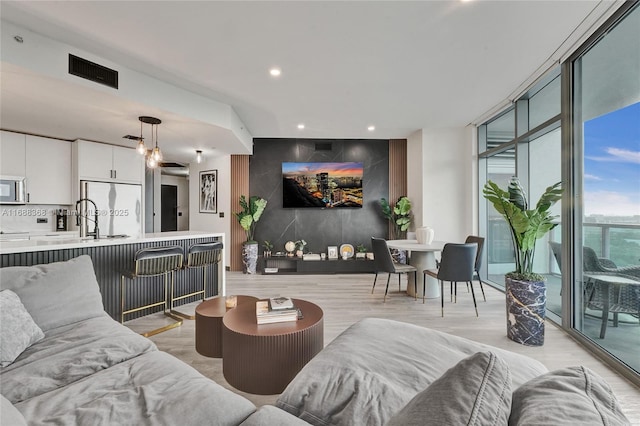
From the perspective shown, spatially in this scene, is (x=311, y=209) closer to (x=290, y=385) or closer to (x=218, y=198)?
(x=218, y=198)

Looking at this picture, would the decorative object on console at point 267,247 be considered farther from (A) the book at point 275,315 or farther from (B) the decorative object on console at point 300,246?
(A) the book at point 275,315

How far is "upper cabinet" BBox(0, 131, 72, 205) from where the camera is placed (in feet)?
13.3

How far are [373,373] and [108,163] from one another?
18.2ft

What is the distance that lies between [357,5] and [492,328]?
3.30 m

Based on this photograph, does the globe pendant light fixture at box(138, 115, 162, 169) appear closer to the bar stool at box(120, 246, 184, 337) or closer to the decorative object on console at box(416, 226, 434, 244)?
the bar stool at box(120, 246, 184, 337)

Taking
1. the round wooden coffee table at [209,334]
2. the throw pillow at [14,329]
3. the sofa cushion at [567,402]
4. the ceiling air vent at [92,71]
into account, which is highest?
the ceiling air vent at [92,71]

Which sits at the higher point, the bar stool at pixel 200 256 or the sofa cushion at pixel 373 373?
the bar stool at pixel 200 256

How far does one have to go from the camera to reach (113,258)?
296cm

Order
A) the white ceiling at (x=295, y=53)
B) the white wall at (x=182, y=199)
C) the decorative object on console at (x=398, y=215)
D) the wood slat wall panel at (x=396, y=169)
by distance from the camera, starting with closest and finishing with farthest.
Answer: the white ceiling at (x=295, y=53), the decorative object on console at (x=398, y=215), the wood slat wall panel at (x=396, y=169), the white wall at (x=182, y=199)

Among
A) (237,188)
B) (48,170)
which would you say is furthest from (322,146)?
(48,170)

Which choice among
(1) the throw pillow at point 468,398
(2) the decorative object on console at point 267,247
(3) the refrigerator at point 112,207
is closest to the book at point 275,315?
(1) the throw pillow at point 468,398

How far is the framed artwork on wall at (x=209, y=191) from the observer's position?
6.28 m

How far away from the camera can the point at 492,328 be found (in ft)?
9.77

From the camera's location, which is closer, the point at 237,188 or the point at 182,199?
the point at 237,188
